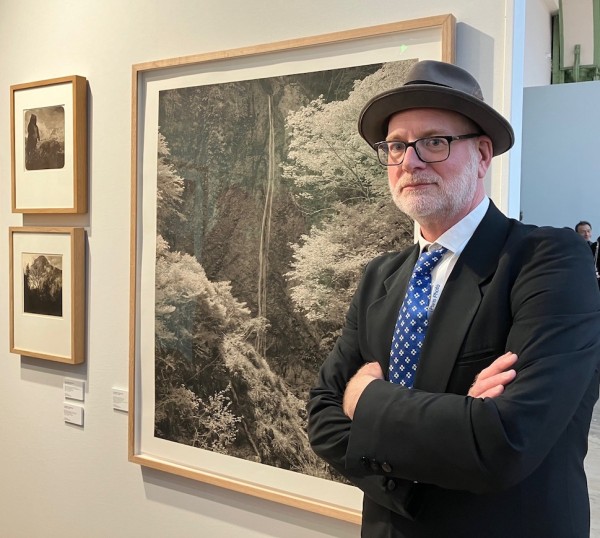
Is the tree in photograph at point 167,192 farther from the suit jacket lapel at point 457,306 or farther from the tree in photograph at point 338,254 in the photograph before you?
the suit jacket lapel at point 457,306

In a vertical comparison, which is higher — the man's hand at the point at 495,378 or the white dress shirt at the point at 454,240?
the white dress shirt at the point at 454,240

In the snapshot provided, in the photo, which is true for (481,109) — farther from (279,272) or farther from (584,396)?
(279,272)

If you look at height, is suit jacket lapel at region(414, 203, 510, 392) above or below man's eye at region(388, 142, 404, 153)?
below

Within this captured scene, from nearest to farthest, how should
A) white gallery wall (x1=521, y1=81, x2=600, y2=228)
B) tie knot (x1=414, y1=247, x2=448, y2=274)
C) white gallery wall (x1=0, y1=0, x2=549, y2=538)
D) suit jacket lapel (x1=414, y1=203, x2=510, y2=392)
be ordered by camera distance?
1. suit jacket lapel (x1=414, y1=203, x2=510, y2=392)
2. tie knot (x1=414, y1=247, x2=448, y2=274)
3. white gallery wall (x1=0, y1=0, x2=549, y2=538)
4. white gallery wall (x1=521, y1=81, x2=600, y2=228)

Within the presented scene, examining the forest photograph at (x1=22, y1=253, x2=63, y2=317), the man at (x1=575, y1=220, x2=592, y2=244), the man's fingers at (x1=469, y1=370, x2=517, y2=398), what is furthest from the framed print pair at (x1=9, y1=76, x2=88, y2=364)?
the man at (x1=575, y1=220, x2=592, y2=244)

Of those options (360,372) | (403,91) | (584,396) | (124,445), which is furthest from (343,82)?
(124,445)

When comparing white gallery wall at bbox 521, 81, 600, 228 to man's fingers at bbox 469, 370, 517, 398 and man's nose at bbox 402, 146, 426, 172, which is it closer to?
man's nose at bbox 402, 146, 426, 172

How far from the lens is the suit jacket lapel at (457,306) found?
102 cm

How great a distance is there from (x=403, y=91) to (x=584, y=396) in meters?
0.62

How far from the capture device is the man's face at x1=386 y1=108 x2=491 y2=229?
1.07 m

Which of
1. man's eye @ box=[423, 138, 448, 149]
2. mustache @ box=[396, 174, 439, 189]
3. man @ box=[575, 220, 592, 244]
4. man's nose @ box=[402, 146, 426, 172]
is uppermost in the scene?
man @ box=[575, 220, 592, 244]

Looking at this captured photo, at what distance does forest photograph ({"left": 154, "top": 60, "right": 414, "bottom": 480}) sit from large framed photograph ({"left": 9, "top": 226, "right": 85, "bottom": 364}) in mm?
383

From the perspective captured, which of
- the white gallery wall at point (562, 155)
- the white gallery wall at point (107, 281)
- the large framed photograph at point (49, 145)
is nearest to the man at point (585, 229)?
the white gallery wall at point (562, 155)

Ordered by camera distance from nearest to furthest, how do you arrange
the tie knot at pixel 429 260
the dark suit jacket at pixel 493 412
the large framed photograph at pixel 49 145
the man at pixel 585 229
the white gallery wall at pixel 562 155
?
the dark suit jacket at pixel 493 412 < the tie knot at pixel 429 260 < the large framed photograph at pixel 49 145 < the man at pixel 585 229 < the white gallery wall at pixel 562 155
